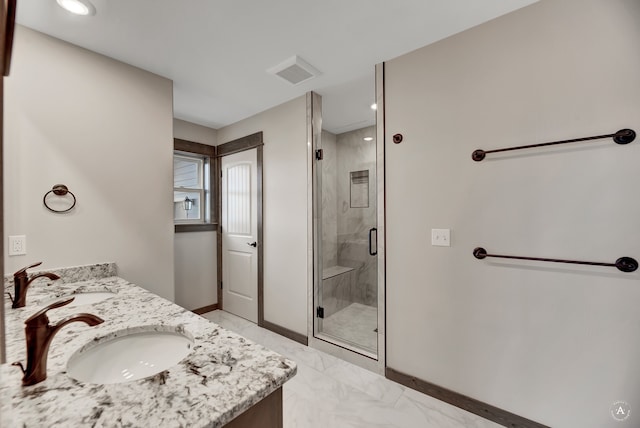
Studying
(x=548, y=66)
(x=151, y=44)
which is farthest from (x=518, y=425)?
(x=151, y=44)

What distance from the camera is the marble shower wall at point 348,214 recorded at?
3.42 meters

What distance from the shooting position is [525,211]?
150 cm

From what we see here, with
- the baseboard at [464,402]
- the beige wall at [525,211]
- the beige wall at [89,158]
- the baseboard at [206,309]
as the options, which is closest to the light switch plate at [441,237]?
the beige wall at [525,211]

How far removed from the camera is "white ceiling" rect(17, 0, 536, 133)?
1.48 metres

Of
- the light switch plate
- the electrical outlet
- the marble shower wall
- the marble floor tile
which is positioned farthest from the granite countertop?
the marble shower wall

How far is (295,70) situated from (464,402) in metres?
2.64

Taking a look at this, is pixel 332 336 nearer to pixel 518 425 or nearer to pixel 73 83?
pixel 518 425

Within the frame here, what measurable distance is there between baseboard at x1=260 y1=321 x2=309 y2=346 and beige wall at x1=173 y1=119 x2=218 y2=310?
954 mm

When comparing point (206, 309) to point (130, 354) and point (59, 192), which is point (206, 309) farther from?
point (130, 354)

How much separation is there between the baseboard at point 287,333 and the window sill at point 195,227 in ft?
4.52

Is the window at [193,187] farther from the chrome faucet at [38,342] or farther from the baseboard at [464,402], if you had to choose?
the baseboard at [464,402]

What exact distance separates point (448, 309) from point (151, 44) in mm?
2702

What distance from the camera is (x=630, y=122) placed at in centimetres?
126
